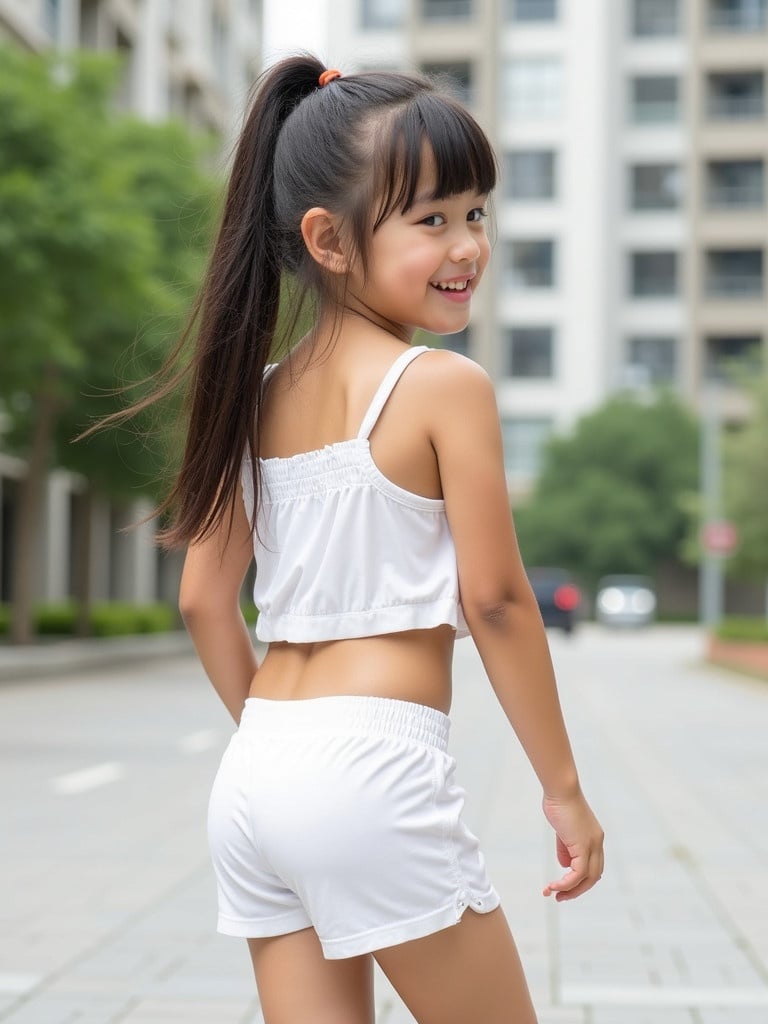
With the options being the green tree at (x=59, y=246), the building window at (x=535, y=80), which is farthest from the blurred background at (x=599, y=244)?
the green tree at (x=59, y=246)

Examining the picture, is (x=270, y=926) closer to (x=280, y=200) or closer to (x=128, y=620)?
(x=280, y=200)

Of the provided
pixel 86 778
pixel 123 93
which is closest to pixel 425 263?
pixel 86 778

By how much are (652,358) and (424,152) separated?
236 ft

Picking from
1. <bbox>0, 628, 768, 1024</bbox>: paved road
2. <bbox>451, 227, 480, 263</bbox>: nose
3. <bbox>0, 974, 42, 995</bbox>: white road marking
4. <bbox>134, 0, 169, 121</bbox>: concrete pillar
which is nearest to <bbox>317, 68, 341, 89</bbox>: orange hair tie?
<bbox>451, 227, 480, 263</bbox>: nose

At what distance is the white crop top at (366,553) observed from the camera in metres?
2.10

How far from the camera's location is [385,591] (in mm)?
2104

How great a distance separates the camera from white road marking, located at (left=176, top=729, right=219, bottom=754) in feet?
43.5

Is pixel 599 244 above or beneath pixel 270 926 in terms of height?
above

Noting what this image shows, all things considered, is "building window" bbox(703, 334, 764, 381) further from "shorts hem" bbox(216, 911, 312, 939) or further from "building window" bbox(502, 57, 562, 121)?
"shorts hem" bbox(216, 911, 312, 939)

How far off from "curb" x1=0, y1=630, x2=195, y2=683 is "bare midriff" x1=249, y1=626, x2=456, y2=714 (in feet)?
68.1

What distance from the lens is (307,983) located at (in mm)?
2139

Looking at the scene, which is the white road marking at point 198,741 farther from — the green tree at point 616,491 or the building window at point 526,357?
the building window at point 526,357

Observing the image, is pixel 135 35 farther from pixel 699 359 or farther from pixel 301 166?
pixel 301 166

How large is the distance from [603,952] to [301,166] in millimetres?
3850
